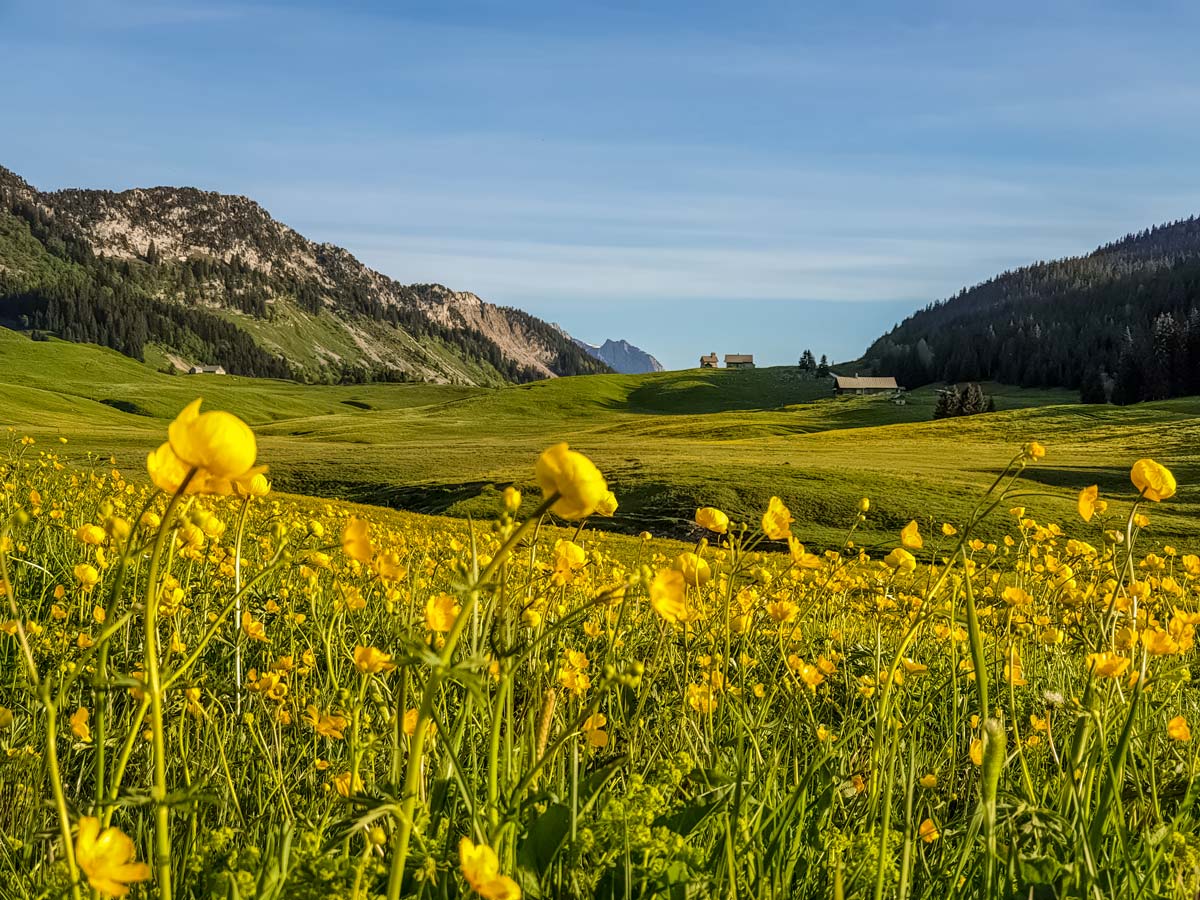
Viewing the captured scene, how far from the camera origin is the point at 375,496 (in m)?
35.8

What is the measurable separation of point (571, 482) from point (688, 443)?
5507 cm

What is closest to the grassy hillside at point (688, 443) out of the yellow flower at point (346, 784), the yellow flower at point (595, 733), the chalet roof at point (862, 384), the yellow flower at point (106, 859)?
the yellow flower at point (595, 733)

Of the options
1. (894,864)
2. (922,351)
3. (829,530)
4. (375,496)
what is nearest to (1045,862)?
(894,864)

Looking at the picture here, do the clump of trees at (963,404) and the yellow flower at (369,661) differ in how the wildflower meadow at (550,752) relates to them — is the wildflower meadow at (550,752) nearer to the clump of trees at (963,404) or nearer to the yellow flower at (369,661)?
the yellow flower at (369,661)

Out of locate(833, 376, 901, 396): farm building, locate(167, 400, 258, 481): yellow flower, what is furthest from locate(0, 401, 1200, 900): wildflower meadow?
locate(833, 376, 901, 396): farm building

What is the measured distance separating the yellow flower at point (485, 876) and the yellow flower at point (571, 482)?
418mm

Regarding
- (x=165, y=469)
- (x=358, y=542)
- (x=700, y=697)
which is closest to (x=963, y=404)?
(x=700, y=697)

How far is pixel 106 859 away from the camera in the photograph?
109 cm

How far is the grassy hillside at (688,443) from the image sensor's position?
29.9m

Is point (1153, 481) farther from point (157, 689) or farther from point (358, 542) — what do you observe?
point (157, 689)

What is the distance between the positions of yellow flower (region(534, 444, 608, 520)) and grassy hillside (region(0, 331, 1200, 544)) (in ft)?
4.69

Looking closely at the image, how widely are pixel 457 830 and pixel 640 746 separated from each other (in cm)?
117

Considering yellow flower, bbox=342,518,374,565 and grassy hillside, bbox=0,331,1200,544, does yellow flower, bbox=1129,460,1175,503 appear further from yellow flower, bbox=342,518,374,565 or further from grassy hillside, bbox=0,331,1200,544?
yellow flower, bbox=342,518,374,565

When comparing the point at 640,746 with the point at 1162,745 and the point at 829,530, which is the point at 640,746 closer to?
the point at 1162,745
